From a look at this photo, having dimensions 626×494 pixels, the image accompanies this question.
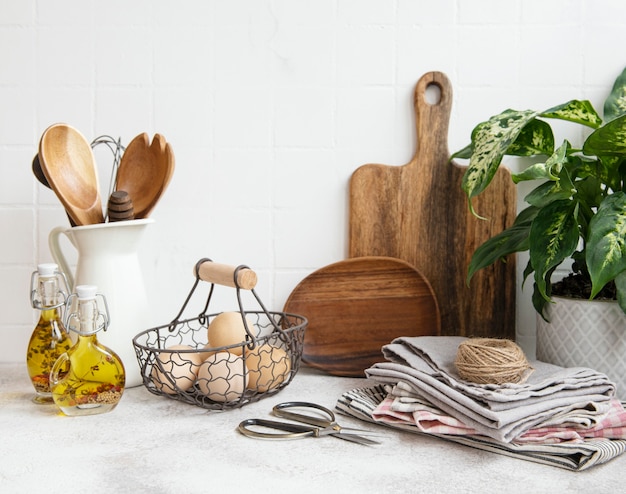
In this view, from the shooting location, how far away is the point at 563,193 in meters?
0.97

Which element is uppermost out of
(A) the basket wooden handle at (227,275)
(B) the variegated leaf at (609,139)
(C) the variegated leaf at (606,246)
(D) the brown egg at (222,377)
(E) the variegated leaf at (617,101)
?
(E) the variegated leaf at (617,101)

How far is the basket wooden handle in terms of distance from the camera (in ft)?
3.22

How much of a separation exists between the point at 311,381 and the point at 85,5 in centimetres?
85

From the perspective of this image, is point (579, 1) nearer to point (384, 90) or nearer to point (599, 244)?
point (384, 90)

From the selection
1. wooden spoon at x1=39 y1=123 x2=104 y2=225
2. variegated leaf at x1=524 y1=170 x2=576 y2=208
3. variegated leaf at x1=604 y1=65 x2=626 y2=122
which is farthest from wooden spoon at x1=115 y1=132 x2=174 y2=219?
variegated leaf at x1=604 y1=65 x2=626 y2=122

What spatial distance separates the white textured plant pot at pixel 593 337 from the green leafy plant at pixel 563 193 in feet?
0.15

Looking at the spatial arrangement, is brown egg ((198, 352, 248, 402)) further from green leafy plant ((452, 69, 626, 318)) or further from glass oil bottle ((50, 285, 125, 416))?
green leafy plant ((452, 69, 626, 318))

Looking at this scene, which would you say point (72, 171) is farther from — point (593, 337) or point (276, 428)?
point (593, 337)

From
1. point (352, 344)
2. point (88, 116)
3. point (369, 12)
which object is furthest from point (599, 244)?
point (88, 116)

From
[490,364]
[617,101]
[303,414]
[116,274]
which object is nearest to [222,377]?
[303,414]

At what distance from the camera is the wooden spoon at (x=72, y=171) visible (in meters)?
1.07

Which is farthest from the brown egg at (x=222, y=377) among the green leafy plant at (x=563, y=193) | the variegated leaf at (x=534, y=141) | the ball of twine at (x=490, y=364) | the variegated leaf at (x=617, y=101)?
the variegated leaf at (x=617, y=101)

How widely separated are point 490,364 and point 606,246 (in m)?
0.23

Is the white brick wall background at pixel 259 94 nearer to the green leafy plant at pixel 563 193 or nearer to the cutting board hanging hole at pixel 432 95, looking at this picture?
the cutting board hanging hole at pixel 432 95
